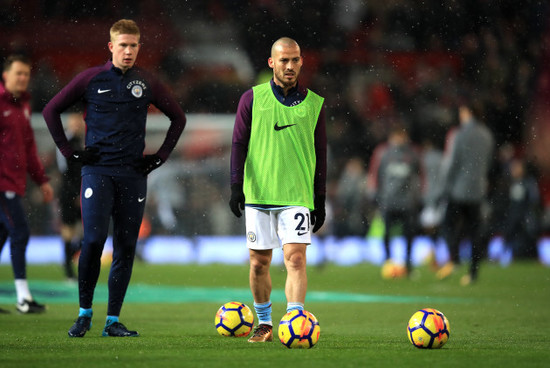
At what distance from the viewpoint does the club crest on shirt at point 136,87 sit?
22.7 feet

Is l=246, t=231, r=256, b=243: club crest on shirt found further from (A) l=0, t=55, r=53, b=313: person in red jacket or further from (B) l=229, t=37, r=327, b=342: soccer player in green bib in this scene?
(A) l=0, t=55, r=53, b=313: person in red jacket

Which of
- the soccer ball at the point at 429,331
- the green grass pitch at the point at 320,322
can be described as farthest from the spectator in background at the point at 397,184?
the soccer ball at the point at 429,331

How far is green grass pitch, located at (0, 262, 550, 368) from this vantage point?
564 cm

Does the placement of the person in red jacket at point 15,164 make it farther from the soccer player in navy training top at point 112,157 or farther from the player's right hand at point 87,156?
the player's right hand at point 87,156

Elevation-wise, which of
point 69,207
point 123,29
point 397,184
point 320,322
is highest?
point 123,29

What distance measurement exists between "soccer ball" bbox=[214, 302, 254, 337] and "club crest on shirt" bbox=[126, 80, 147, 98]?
1628 millimetres

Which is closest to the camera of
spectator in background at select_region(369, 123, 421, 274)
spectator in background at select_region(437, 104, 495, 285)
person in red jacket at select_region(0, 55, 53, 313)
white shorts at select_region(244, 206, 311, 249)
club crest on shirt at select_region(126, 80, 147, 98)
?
white shorts at select_region(244, 206, 311, 249)

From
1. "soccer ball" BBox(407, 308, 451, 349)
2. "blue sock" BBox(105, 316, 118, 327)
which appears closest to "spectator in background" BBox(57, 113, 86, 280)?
"blue sock" BBox(105, 316, 118, 327)

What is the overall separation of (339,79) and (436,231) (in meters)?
8.70

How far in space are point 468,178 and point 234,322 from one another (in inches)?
279

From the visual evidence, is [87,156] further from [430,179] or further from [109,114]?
[430,179]

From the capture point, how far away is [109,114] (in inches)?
269

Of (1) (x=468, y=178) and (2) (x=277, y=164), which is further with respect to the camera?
(1) (x=468, y=178)

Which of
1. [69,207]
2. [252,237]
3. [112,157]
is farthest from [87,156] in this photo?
[69,207]
